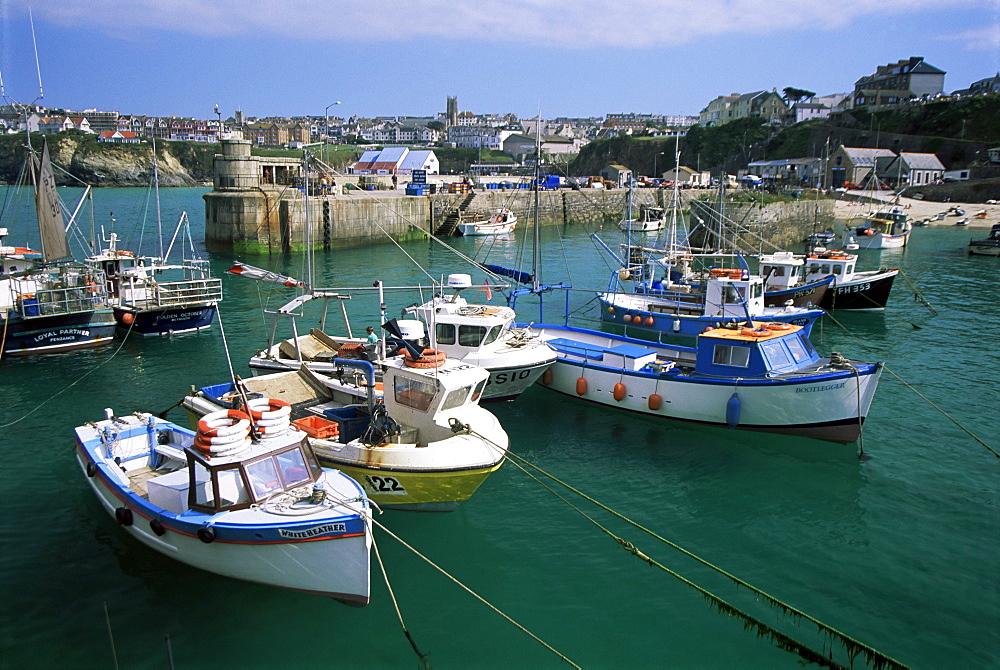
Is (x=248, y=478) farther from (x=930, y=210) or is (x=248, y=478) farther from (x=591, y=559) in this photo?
(x=930, y=210)

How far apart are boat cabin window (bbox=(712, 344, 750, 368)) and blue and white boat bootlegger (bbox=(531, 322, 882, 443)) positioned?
25mm

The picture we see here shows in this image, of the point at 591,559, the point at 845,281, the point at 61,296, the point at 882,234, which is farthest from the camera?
the point at 882,234

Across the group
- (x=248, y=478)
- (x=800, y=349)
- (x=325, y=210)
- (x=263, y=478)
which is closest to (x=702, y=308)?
(x=800, y=349)

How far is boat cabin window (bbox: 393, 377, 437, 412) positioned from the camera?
13.6 m

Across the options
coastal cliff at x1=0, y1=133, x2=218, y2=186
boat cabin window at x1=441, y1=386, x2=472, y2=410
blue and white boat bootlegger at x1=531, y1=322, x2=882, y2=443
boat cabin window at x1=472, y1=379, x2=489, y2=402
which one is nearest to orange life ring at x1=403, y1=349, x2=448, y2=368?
boat cabin window at x1=441, y1=386, x2=472, y2=410

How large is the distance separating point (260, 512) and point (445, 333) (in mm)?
9277

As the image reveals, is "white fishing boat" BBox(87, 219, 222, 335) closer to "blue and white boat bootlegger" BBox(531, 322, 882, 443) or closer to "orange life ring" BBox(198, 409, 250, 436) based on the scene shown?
"blue and white boat bootlegger" BBox(531, 322, 882, 443)

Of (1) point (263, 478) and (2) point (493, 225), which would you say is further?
(2) point (493, 225)

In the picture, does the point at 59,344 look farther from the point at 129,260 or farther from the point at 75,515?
the point at 75,515

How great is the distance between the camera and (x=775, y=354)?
57.5 ft

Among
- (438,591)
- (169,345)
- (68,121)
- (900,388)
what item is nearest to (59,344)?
(169,345)

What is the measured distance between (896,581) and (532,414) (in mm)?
9670

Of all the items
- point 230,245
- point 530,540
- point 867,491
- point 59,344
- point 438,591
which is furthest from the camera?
point 230,245

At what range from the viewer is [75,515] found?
527 inches
